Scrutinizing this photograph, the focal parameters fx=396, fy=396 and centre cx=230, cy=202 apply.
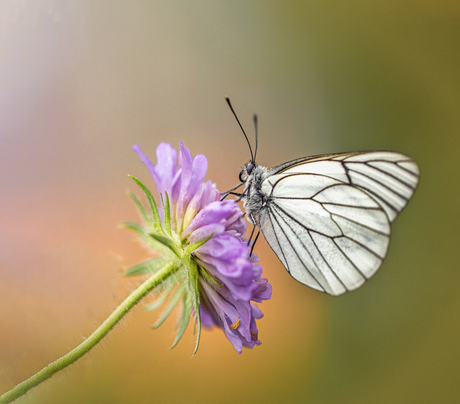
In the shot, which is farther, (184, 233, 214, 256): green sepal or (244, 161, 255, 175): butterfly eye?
(244, 161, 255, 175): butterfly eye

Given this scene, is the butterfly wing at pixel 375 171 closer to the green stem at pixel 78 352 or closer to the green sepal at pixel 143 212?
the green sepal at pixel 143 212

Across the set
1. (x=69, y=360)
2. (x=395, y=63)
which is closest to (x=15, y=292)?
(x=69, y=360)

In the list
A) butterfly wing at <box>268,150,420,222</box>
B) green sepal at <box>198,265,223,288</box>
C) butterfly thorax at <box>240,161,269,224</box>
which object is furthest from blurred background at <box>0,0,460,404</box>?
butterfly wing at <box>268,150,420,222</box>

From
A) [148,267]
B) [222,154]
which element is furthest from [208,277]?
[222,154]

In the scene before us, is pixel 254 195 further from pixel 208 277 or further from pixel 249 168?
pixel 208 277

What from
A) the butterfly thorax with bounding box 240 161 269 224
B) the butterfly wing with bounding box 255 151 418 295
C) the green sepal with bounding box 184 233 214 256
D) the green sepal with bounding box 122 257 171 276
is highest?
the butterfly thorax with bounding box 240 161 269 224

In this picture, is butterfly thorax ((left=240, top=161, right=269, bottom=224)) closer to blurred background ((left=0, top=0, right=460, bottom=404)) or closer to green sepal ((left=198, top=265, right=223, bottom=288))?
green sepal ((left=198, top=265, right=223, bottom=288))
